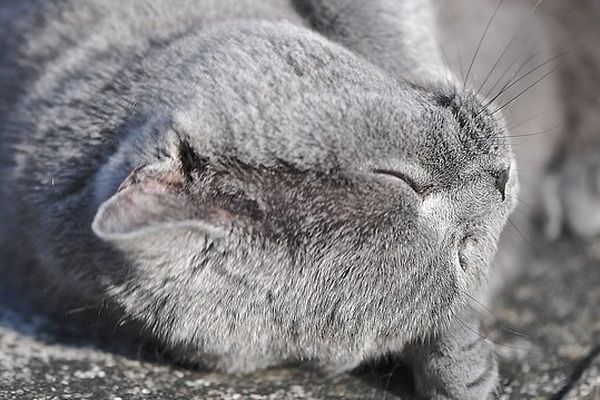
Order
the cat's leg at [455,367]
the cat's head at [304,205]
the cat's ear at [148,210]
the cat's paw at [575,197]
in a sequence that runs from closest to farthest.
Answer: the cat's ear at [148,210]
the cat's head at [304,205]
the cat's leg at [455,367]
the cat's paw at [575,197]

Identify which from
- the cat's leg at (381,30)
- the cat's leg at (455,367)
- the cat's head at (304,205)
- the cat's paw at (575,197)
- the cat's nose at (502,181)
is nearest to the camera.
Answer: the cat's head at (304,205)

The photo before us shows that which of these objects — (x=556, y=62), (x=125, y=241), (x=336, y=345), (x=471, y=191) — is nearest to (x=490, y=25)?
(x=556, y=62)

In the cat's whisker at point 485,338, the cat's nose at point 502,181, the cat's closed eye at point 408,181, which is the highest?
the cat's nose at point 502,181

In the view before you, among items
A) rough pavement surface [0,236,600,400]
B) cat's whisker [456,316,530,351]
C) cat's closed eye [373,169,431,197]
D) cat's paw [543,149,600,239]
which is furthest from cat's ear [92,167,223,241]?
cat's paw [543,149,600,239]

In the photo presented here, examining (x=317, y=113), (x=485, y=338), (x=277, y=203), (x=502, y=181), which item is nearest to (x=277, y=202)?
(x=277, y=203)

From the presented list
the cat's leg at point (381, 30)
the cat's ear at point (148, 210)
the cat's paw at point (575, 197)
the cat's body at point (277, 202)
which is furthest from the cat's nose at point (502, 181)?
the cat's paw at point (575, 197)

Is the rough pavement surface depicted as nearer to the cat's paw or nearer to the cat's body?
the cat's body

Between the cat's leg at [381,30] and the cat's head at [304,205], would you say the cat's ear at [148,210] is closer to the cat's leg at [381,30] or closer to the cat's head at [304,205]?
the cat's head at [304,205]

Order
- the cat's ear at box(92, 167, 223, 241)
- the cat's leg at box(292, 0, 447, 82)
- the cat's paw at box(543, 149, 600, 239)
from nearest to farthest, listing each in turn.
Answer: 1. the cat's ear at box(92, 167, 223, 241)
2. the cat's leg at box(292, 0, 447, 82)
3. the cat's paw at box(543, 149, 600, 239)
